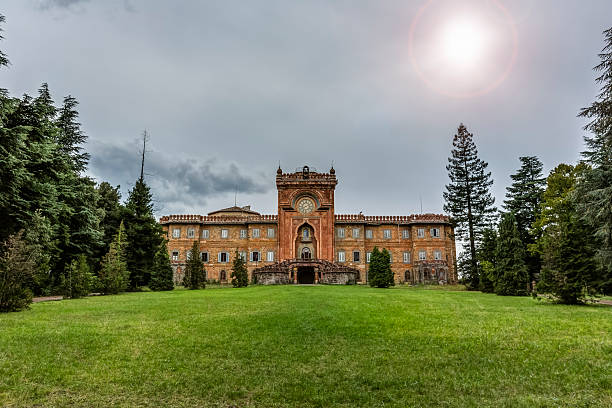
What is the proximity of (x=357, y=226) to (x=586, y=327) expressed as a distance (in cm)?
3511

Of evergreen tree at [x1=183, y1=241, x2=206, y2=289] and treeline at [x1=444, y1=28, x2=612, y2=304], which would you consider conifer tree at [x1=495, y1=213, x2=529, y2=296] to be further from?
evergreen tree at [x1=183, y1=241, x2=206, y2=289]

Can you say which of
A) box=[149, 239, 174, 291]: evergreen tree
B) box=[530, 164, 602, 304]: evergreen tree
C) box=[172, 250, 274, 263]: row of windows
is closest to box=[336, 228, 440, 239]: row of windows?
box=[172, 250, 274, 263]: row of windows

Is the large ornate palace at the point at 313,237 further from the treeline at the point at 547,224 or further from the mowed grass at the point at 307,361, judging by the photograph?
the mowed grass at the point at 307,361

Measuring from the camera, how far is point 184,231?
44.6 metres

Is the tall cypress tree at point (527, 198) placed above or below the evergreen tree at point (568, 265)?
above

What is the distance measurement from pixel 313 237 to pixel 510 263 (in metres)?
22.8

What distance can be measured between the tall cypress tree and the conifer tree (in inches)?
374

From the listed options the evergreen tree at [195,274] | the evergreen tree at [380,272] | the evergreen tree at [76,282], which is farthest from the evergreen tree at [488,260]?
the evergreen tree at [76,282]

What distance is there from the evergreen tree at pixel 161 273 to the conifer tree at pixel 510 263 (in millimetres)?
22658

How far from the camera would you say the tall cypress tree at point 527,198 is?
31881mm

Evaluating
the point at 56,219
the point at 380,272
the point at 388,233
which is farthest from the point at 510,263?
the point at 56,219

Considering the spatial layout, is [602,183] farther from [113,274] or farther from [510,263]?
[113,274]

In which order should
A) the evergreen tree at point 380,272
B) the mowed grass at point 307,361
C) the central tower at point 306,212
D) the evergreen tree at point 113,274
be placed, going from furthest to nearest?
the central tower at point 306,212, the evergreen tree at point 380,272, the evergreen tree at point 113,274, the mowed grass at point 307,361

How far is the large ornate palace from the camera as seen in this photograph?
42312 mm
